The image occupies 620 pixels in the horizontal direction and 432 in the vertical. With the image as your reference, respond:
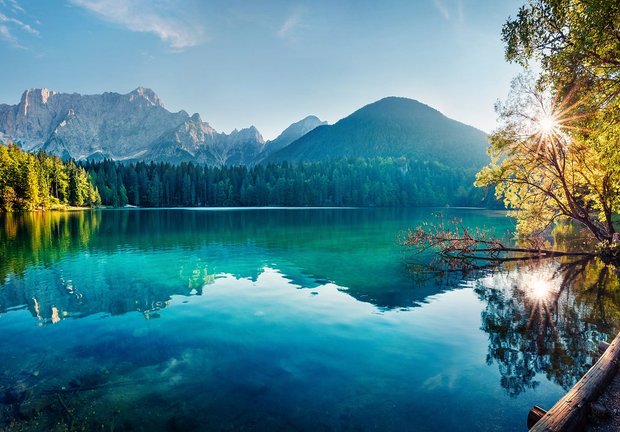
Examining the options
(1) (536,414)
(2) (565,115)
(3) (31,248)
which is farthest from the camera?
(3) (31,248)

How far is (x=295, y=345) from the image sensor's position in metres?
14.1

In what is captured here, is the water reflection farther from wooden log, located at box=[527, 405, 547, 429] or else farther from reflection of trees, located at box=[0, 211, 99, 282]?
wooden log, located at box=[527, 405, 547, 429]

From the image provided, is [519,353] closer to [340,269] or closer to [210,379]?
[210,379]

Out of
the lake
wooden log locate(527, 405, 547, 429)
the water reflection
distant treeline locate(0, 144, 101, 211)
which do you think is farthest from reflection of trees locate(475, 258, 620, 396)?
distant treeline locate(0, 144, 101, 211)

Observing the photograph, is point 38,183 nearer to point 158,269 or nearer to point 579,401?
point 158,269

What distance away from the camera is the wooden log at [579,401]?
6668 mm

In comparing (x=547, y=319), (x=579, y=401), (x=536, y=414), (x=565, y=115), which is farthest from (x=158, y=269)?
(x=565, y=115)

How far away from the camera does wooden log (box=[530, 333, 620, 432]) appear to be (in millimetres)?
6668

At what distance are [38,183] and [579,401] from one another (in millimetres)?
149494

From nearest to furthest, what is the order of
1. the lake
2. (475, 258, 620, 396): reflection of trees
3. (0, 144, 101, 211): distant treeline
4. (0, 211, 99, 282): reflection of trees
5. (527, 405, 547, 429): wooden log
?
1. (527, 405, 547, 429): wooden log
2. the lake
3. (475, 258, 620, 396): reflection of trees
4. (0, 211, 99, 282): reflection of trees
5. (0, 144, 101, 211): distant treeline

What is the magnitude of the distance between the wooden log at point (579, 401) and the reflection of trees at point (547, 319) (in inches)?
86.6

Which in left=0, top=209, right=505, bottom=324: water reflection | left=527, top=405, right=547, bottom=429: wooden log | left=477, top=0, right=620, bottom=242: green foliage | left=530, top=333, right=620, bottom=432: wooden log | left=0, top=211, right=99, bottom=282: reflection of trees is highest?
left=477, top=0, right=620, bottom=242: green foliage

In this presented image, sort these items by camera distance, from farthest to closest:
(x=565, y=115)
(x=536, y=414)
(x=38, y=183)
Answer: (x=38, y=183)
(x=565, y=115)
(x=536, y=414)

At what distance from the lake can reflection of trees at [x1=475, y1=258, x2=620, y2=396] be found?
9 cm
